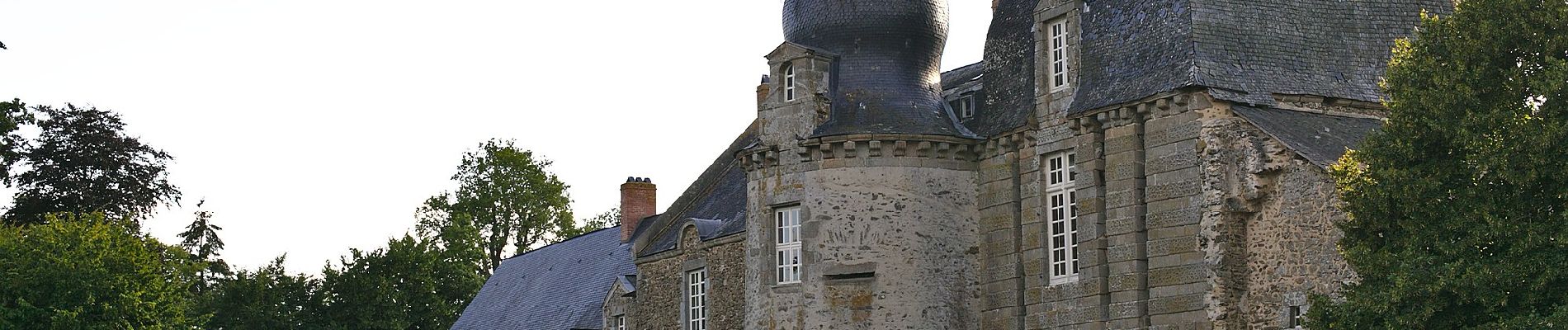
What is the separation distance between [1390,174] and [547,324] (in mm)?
25912

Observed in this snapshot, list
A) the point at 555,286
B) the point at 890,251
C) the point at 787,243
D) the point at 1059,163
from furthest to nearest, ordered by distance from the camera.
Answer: the point at 555,286 < the point at 787,243 < the point at 890,251 < the point at 1059,163

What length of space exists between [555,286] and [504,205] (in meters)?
16.6

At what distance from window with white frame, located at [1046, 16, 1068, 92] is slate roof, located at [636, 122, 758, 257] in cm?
817

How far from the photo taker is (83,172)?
162ft

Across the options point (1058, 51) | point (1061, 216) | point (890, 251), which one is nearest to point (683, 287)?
point (890, 251)

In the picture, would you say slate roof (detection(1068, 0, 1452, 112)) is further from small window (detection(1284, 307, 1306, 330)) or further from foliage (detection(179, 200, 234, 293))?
foliage (detection(179, 200, 234, 293))

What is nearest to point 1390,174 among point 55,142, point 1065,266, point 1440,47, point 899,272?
point 1440,47

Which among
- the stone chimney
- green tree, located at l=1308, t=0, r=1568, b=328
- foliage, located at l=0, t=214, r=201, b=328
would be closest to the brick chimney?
the stone chimney

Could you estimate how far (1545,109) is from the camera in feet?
64.8

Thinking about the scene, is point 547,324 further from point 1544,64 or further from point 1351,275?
point 1544,64

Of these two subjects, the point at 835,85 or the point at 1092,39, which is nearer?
the point at 1092,39

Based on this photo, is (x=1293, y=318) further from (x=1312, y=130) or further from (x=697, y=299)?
(x=697, y=299)

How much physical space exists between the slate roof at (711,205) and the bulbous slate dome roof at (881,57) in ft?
17.3

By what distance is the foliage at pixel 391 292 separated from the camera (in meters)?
54.8
